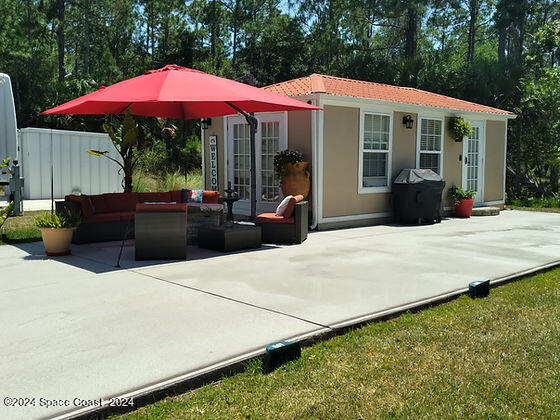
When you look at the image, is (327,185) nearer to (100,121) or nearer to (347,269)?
(347,269)

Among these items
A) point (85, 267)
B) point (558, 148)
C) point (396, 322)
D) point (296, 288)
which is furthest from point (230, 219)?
point (558, 148)

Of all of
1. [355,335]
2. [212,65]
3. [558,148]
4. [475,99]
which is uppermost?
[212,65]

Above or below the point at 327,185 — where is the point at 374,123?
above

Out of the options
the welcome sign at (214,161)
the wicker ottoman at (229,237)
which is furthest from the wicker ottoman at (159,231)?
the welcome sign at (214,161)

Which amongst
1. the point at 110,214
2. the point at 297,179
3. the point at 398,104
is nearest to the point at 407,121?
the point at 398,104

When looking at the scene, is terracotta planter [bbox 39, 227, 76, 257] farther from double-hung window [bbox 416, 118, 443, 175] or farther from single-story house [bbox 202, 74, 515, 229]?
double-hung window [bbox 416, 118, 443, 175]

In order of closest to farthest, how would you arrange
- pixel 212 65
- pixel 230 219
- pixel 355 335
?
1. pixel 355 335
2. pixel 230 219
3. pixel 212 65

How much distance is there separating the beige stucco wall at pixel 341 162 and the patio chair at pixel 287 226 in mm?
1851

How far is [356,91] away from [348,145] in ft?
4.32

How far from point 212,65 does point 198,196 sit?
14.6m

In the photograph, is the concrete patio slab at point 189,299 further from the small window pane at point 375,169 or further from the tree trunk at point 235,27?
the tree trunk at point 235,27

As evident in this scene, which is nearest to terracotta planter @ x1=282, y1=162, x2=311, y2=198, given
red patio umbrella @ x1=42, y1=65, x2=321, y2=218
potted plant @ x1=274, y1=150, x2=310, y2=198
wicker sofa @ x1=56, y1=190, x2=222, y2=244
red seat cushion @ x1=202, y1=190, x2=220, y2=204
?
potted plant @ x1=274, y1=150, x2=310, y2=198

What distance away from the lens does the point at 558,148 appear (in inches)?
625

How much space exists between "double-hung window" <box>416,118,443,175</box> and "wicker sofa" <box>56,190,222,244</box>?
17.6 feet
